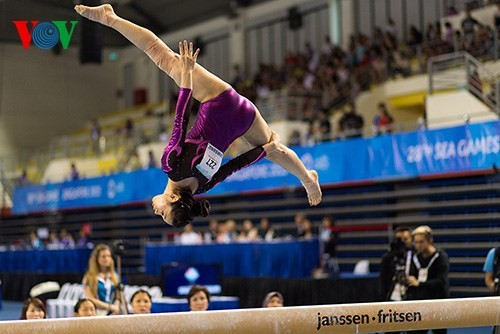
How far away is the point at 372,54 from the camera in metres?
19.7

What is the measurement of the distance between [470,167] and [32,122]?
21.3 meters

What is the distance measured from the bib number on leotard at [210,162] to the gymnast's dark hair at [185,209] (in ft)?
0.58

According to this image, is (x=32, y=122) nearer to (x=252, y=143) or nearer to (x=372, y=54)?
(x=372, y=54)

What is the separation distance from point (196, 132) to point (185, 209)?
0.52m

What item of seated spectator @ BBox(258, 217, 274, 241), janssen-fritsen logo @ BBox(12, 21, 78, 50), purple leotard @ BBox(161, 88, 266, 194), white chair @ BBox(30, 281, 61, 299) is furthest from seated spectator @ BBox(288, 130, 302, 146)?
purple leotard @ BBox(161, 88, 266, 194)

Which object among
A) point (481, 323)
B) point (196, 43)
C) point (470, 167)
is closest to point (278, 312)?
point (481, 323)

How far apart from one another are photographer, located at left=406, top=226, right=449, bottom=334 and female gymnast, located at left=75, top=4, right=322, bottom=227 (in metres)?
3.19

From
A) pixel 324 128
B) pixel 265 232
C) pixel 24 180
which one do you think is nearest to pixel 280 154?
pixel 265 232

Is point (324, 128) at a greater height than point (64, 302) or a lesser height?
greater

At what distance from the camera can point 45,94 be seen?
103ft

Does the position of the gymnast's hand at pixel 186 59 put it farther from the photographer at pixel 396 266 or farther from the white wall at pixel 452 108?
the white wall at pixel 452 108

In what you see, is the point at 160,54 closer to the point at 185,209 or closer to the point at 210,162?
the point at 210,162

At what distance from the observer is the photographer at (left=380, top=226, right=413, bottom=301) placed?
8.52 meters

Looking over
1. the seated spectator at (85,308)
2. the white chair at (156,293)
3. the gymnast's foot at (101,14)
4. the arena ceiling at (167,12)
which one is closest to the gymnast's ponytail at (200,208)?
the gymnast's foot at (101,14)
